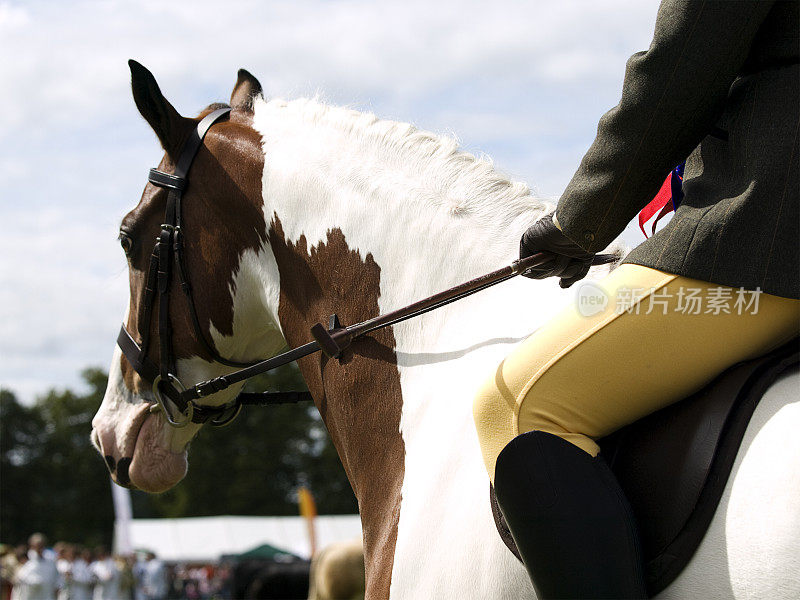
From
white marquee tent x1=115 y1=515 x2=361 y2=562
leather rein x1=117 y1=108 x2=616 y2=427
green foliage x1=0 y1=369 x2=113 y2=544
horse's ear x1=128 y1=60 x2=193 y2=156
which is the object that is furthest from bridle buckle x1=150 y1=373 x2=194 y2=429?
green foliage x1=0 y1=369 x2=113 y2=544

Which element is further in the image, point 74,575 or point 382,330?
point 74,575

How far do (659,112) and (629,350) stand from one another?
2.08ft

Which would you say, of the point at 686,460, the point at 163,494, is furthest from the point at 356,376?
the point at 163,494

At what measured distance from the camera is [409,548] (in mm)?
2672

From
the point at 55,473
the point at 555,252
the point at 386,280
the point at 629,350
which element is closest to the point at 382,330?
the point at 386,280

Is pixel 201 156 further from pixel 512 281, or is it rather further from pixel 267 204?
pixel 512 281

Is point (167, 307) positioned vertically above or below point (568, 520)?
above

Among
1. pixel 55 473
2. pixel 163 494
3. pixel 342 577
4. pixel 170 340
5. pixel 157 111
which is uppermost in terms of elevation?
pixel 55 473

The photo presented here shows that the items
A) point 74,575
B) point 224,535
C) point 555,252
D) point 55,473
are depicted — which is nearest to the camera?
point 555,252

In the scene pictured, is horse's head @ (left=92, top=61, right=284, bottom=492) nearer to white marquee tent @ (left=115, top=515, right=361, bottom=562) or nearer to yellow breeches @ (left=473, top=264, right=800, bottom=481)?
yellow breeches @ (left=473, top=264, right=800, bottom=481)

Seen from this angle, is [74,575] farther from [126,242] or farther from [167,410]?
[126,242]

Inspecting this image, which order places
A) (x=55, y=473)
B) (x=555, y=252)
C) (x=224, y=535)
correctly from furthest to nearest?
(x=55, y=473), (x=224, y=535), (x=555, y=252)

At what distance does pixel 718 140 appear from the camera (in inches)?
90.6

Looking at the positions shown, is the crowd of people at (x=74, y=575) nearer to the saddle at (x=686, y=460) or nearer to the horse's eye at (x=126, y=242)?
the horse's eye at (x=126, y=242)
